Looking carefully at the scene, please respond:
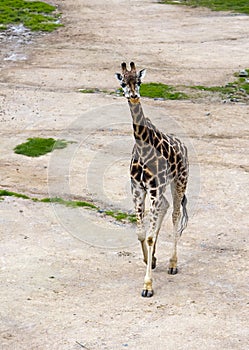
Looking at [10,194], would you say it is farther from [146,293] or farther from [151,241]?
[146,293]

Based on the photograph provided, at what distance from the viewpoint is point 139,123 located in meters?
13.0

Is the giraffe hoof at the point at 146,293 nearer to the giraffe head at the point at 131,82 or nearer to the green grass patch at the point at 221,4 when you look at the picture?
the giraffe head at the point at 131,82

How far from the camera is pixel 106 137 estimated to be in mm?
21547

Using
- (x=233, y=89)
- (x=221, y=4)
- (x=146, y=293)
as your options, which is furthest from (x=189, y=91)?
(x=221, y=4)

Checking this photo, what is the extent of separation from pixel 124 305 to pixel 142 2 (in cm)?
2919

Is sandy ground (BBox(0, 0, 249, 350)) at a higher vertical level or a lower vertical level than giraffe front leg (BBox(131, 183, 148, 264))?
lower

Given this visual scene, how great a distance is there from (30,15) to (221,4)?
9676mm

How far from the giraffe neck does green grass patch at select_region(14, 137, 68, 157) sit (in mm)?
7541

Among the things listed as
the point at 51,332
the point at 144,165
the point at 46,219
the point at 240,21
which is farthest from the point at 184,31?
the point at 51,332

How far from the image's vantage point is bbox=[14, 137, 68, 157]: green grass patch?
66.5 feet

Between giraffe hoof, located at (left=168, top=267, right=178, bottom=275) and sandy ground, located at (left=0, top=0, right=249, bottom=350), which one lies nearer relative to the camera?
sandy ground, located at (left=0, top=0, right=249, bottom=350)

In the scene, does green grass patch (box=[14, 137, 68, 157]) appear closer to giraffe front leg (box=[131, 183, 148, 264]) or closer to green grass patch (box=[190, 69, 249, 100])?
green grass patch (box=[190, 69, 249, 100])

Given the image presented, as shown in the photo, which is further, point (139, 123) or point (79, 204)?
point (79, 204)

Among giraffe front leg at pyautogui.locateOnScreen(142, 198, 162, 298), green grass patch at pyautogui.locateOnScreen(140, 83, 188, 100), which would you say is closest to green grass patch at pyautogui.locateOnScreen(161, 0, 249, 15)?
green grass patch at pyautogui.locateOnScreen(140, 83, 188, 100)
